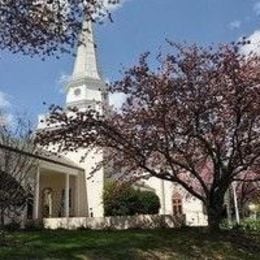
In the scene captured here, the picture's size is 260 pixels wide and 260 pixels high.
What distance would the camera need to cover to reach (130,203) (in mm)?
31531

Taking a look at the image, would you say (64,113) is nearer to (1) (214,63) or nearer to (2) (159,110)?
(2) (159,110)

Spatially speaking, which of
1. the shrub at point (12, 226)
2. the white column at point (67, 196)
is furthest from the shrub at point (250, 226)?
the white column at point (67, 196)

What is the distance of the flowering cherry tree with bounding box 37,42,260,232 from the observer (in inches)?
650

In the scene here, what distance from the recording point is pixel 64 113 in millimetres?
16969

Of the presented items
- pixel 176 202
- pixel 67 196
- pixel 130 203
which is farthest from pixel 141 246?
pixel 176 202

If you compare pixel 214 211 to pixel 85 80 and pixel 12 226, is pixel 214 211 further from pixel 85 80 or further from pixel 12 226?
pixel 85 80

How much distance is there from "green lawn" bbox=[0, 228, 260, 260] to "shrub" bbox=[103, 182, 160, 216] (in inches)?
513

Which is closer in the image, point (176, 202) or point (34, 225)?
point (34, 225)

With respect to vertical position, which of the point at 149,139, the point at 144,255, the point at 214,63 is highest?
the point at 214,63

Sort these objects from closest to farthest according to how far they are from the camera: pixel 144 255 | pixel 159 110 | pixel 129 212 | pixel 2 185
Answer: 1. pixel 144 255
2. pixel 159 110
3. pixel 2 185
4. pixel 129 212

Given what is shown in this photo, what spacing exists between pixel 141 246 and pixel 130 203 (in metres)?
16.6

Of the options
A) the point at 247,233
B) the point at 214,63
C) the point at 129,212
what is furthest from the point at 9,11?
the point at 129,212

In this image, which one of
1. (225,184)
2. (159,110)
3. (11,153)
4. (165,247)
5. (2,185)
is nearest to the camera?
(165,247)

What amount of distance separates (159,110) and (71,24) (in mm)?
6225
